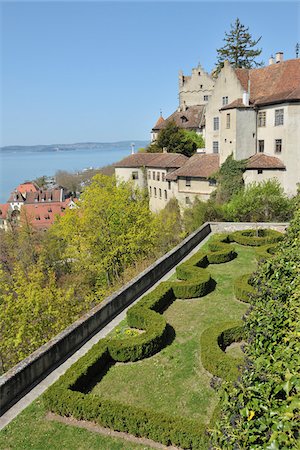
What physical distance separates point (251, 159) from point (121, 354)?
1198 inches

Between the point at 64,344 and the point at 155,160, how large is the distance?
43.1 m

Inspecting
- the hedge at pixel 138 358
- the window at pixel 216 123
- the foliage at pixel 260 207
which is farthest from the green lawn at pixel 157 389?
the window at pixel 216 123

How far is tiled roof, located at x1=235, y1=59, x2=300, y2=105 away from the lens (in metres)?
35.2

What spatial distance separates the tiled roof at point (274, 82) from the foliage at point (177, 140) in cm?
1564

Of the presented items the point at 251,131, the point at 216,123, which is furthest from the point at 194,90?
the point at 251,131

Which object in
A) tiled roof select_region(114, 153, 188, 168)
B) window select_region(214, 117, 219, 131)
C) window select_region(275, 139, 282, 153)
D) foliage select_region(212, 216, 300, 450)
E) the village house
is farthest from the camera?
the village house

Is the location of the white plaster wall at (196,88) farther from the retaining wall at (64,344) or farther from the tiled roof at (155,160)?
the retaining wall at (64,344)

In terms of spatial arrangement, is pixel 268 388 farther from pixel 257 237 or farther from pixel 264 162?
pixel 264 162

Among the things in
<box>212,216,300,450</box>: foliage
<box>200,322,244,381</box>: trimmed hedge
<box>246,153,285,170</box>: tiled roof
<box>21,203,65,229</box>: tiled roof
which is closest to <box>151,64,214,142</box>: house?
<box>246,153,285,170</box>: tiled roof

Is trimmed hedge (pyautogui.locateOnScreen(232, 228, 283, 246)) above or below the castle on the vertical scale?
below

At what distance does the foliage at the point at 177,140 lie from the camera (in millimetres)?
54219

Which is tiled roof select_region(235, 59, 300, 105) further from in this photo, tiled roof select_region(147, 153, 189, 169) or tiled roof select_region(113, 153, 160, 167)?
tiled roof select_region(113, 153, 160, 167)

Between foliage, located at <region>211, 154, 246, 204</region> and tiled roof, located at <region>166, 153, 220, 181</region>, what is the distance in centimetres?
295

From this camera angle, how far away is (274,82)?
124 ft
